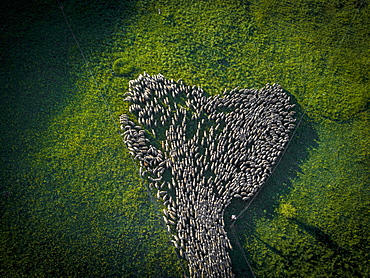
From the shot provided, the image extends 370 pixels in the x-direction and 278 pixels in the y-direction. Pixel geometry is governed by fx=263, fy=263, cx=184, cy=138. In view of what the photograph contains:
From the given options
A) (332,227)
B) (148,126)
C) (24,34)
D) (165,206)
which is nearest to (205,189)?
(165,206)

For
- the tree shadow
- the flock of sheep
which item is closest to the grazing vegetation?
the tree shadow

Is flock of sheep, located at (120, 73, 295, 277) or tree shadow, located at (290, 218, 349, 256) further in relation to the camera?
tree shadow, located at (290, 218, 349, 256)

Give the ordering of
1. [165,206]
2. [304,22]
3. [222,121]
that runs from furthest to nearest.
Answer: [304,22], [222,121], [165,206]

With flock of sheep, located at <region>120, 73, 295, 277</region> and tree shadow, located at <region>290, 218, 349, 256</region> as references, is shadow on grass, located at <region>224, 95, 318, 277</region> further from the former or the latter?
tree shadow, located at <region>290, 218, 349, 256</region>

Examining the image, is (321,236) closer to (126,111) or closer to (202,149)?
(202,149)

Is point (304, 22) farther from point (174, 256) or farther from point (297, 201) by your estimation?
point (174, 256)

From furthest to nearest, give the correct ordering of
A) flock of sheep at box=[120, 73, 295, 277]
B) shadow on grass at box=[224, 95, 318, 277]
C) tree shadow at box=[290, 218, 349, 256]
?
tree shadow at box=[290, 218, 349, 256] < shadow on grass at box=[224, 95, 318, 277] < flock of sheep at box=[120, 73, 295, 277]
